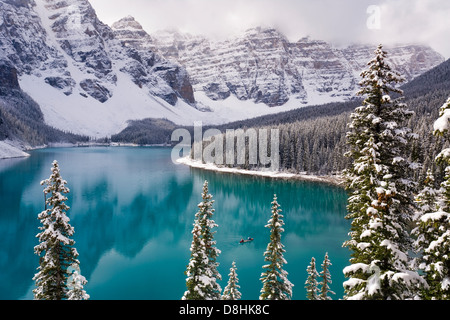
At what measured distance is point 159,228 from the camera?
5522 cm

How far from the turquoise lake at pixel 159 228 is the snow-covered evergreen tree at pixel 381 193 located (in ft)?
69.4

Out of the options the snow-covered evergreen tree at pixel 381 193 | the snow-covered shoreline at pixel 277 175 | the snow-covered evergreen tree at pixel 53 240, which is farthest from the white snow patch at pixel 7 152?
the snow-covered evergreen tree at pixel 381 193

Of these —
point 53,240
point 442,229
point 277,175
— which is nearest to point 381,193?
point 442,229

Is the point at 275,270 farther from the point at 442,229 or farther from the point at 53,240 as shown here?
the point at 53,240

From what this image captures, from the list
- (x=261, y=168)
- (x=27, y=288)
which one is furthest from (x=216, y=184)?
(x=27, y=288)

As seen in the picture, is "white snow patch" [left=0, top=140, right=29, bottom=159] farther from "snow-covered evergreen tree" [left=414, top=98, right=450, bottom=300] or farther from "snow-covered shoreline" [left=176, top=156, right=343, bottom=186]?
"snow-covered evergreen tree" [left=414, top=98, right=450, bottom=300]

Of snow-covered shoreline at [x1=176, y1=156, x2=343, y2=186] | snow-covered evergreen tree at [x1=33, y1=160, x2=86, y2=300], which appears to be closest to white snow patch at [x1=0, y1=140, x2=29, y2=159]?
snow-covered shoreline at [x1=176, y1=156, x2=343, y2=186]

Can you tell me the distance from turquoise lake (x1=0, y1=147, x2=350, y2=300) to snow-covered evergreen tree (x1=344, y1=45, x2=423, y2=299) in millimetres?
21153

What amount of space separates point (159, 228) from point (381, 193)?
48987mm

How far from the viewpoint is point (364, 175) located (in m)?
12.9

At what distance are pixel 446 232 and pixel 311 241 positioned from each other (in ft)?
133

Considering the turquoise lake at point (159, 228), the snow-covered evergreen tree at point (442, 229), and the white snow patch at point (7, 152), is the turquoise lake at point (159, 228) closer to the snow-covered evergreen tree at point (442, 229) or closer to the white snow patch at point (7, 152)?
the snow-covered evergreen tree at point (442, 229)

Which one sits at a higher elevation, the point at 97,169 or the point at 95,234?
the point at 97,169
